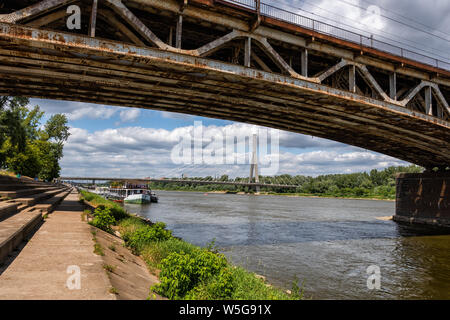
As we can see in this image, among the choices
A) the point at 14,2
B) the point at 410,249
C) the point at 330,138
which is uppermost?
the point at 14,2

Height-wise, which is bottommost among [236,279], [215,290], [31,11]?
[236,279]

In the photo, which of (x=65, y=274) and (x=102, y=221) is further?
(x=102, y=221)

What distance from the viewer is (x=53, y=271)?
6125 mm

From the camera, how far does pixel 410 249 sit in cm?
1947

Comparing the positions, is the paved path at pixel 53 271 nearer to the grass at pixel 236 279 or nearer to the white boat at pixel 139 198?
the grass at pixel 236 279

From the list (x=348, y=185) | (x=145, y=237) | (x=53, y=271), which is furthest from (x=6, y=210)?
(x=348, y=185)

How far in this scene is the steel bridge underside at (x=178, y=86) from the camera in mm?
10250

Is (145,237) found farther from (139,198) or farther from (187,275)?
(139,198)

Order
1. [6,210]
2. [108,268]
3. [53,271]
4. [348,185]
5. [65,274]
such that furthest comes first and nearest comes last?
1. [348,185]
2. [6,210]
3. [108,268]
4. [53,271]
5. [65,274]

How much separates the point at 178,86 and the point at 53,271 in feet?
33.4

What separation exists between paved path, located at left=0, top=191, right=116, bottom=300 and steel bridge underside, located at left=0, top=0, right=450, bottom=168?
6247mm

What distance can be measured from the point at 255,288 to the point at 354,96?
11.4 meters
